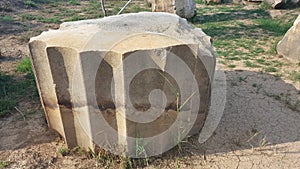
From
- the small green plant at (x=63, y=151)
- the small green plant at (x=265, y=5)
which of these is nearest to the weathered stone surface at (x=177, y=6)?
the small green plant at (x=265, y=5)

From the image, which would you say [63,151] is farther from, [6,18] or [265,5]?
[265,5]

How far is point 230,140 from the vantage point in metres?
2.93

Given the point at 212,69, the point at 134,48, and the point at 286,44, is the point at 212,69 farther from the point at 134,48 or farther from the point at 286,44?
the point at 286,44

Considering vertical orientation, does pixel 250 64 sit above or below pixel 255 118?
above

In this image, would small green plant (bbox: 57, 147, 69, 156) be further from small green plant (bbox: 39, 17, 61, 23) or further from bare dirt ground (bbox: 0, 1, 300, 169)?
small green plant (bbox: 39, 17, 61, 23)

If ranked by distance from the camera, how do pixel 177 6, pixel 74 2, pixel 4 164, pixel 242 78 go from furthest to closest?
pixel 74 2, pixel 177 6, pixel 242 78, pixel 4 164

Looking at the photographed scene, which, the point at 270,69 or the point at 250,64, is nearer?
the point at 270,69

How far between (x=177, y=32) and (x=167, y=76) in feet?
2.13

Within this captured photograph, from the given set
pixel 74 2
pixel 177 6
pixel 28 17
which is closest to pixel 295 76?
pixel 177 6

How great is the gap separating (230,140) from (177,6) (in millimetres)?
5607

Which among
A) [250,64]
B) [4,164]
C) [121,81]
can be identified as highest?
[121,81]

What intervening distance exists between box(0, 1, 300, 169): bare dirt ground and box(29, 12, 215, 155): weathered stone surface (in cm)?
19

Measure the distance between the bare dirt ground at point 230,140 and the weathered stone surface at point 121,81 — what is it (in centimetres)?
19

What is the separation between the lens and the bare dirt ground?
2637mm
